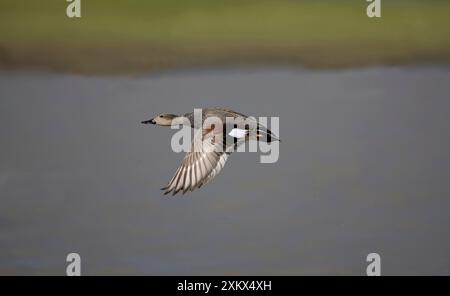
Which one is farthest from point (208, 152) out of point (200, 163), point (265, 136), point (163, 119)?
point (163, 119)

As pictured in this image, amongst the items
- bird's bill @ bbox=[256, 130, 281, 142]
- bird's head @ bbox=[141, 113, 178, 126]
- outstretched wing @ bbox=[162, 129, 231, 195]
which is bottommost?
outstretched wing @ bbox=[162, 129, 231, 195]

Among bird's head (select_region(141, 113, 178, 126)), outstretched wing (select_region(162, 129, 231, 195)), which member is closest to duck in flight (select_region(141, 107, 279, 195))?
outstretched wing (select_region(162, 129, 231, 195))

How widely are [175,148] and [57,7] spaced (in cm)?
89

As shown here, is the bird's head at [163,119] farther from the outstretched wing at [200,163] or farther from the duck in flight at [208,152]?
the outstretched wing at [200,163]

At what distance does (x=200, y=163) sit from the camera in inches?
170

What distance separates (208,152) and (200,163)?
6 cm

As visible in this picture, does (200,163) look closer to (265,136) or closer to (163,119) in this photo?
(265,136)

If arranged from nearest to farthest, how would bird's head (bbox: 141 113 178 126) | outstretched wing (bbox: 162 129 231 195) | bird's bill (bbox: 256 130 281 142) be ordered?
outstretched wing (bbox: 162 129 231 195) → bird's bill (bbox: 256 130 281 142) → bird's head (bbox: 141 113 178 126)

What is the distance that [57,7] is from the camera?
4.92m

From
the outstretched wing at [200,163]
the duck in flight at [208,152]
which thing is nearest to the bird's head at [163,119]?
the duck in flight at [208,152]

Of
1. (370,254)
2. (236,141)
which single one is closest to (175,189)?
(236,141)

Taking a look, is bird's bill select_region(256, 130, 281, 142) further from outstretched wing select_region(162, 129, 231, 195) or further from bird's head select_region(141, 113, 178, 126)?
bird's head select_region(141, 113, 178, 126)

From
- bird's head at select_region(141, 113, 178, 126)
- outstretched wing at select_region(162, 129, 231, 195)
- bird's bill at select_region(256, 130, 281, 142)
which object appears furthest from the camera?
bird's head at select_region(141, 113, 178, 126)

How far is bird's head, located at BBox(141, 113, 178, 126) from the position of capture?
475cm
